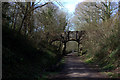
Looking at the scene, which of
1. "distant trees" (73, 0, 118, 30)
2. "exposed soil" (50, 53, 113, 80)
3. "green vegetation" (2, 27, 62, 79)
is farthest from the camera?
"distant trees" (73, 0, 118, 30)

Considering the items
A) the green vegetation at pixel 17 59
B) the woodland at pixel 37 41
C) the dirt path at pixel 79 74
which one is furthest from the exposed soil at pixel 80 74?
the green vegetation at pixel 17 59

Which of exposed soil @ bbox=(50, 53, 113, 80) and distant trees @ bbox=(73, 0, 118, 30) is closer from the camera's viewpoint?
exposed soil @ bbox=(50, 53, 113, 80)

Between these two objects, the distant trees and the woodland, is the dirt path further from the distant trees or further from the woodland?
the distant trees

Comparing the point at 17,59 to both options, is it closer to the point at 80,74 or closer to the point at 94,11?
the point at 80,74

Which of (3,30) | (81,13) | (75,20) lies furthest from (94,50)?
(75,20)

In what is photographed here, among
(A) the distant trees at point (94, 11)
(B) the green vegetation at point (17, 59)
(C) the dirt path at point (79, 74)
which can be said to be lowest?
(C) the dirt path at point (79, 74)

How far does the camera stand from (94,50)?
19.8 metres

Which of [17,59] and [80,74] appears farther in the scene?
[80,74]

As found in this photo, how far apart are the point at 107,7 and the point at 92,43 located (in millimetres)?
9330

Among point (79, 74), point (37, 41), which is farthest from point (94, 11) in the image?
point (79, 74)

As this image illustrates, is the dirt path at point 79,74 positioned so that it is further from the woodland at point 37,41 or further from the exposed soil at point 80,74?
the woodland at point 37,41

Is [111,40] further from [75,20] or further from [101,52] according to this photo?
[75,20]

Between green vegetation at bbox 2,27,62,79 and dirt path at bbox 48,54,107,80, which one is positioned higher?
green vegetation at bbox 2,27,62,79

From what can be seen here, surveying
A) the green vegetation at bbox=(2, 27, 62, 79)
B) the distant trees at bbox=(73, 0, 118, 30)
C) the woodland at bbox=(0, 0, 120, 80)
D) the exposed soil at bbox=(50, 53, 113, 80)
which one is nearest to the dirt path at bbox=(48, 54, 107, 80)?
the exposed soil at bbox=(50, 53, 113, 80)
